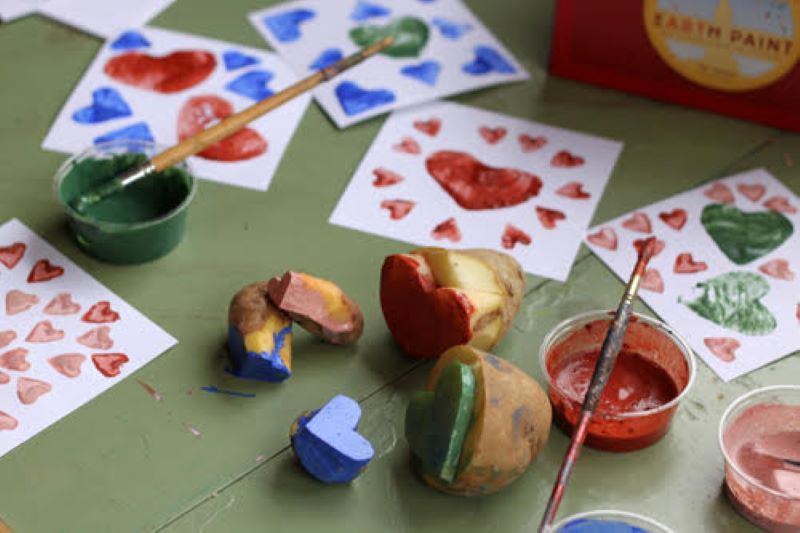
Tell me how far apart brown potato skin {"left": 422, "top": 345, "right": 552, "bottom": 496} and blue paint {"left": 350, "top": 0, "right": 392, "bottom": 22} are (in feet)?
2.62

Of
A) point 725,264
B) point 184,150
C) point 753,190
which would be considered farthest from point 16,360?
point 753,190

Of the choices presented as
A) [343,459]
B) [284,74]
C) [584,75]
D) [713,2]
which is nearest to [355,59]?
[284,74]

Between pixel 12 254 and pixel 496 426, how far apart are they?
67 cm

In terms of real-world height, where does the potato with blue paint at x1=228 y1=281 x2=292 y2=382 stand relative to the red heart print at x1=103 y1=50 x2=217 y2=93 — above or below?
below

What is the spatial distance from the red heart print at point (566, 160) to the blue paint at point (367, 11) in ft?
1.35

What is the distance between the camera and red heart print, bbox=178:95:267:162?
60.2 inches

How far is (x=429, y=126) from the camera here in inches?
62.4

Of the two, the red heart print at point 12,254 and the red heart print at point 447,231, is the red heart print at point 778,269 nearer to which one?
the red heart print at point 447,231

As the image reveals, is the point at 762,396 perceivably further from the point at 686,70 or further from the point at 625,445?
the point at 686,70

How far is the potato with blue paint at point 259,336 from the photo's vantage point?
1.20m

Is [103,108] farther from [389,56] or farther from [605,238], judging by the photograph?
[605,238]

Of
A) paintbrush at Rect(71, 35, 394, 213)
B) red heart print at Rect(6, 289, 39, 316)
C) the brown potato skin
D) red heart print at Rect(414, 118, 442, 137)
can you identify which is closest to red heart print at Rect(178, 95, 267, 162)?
paintbrush at Rect(71, 35, 394, 213)

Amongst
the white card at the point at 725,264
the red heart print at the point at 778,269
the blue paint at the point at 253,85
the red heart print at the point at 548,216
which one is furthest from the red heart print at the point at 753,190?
the blue paint at the point at 253,85

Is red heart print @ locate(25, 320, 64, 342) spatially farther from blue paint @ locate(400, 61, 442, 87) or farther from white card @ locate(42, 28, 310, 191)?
blue paint @ locate(400, 61, 442, 87)
